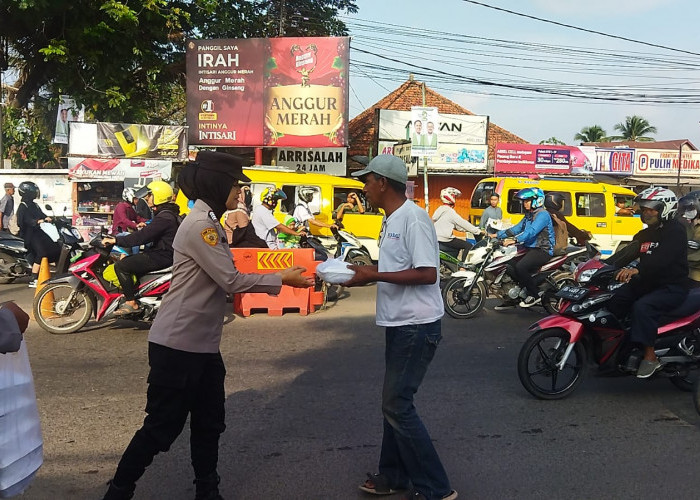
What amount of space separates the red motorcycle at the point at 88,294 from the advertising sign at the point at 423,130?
10.5 m

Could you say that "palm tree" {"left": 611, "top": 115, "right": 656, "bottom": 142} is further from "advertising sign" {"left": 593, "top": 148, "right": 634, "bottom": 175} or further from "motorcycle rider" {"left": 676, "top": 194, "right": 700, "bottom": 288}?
"motorcycle rider" {"left": 676, "top": 194, "right": 700, "bottom": 288}

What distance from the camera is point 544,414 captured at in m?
5.02

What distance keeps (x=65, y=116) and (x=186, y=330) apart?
17818 mm

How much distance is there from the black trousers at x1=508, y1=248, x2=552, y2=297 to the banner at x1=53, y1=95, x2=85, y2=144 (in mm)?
14630

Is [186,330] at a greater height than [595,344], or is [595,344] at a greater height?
[186,330]

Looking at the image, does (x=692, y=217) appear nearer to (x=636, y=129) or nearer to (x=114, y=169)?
(x=114, y=169)

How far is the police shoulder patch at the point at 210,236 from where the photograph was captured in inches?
123

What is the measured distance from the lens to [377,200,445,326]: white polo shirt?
127 inches

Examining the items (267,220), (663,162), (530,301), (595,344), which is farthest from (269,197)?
(663,162)

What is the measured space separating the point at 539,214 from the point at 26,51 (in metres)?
16.6

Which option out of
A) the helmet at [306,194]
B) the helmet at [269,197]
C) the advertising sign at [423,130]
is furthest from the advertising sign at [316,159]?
the helmet at [269,197]

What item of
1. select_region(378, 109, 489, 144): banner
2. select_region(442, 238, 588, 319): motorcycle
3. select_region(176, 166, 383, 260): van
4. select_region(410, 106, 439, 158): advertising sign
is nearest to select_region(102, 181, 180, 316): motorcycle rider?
select_region(442, 238, 588, 319): motorcycle

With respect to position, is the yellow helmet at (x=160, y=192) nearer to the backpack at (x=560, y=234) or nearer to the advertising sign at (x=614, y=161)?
the backpack at (x=560, y=234)

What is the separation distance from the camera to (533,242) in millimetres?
8617
